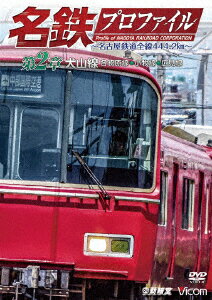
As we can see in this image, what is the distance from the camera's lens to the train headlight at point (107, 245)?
1145cm

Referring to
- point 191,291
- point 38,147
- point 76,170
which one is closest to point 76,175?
point 76,170

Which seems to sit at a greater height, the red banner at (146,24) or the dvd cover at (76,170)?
the red banner at (146,24)

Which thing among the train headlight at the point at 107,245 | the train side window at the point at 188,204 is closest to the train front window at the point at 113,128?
the train headlight at the point at 107,245

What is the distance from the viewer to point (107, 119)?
11672 millimetres

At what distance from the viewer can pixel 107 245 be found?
11.5m

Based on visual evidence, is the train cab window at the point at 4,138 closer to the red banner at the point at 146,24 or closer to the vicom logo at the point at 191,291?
the red banner at the point at 146,24

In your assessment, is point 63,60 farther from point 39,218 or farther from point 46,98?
point 39,218

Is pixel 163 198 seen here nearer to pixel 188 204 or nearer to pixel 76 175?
pixel 188 204

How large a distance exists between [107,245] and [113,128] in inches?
42.8

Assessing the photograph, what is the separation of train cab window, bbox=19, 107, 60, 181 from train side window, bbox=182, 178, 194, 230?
337 cm

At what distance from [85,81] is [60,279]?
1838mm

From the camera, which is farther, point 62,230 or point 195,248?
point 195,248

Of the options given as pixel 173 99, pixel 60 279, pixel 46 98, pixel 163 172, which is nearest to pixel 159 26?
pixel 163 172

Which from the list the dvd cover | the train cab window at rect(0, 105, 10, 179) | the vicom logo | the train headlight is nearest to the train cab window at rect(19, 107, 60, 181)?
the dvd cover
